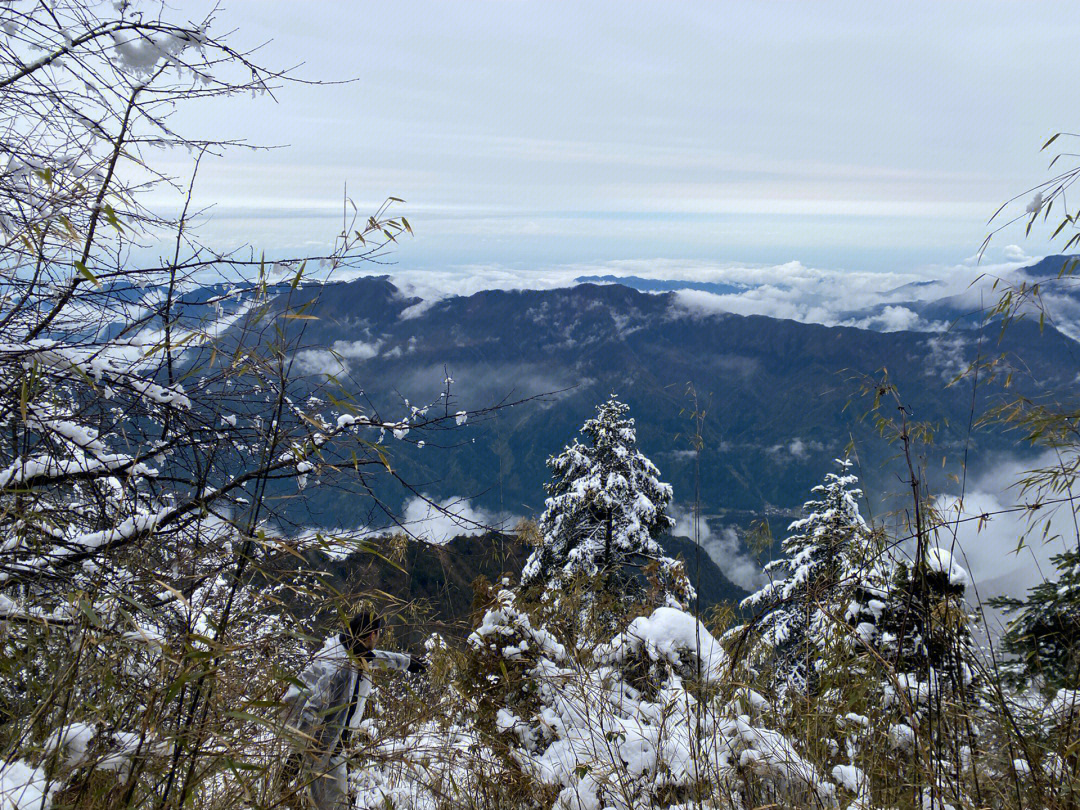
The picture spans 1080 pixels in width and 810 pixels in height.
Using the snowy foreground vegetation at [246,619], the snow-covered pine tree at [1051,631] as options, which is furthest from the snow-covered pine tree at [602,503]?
the snowy foreground vegetation at [246,619]

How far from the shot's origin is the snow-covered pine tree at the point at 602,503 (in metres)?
16.2

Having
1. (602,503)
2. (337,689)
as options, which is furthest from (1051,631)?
(602,503)

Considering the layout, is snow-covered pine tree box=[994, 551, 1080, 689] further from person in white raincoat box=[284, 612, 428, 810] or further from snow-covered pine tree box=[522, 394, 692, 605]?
snow-covered pine tree box=[522, 394, 692, 605]

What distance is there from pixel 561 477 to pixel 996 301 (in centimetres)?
1567

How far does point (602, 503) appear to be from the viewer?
1602cm

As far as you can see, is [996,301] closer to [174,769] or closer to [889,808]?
[889,808]

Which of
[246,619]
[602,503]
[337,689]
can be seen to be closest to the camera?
[246,619]

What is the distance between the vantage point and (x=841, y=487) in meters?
14.3

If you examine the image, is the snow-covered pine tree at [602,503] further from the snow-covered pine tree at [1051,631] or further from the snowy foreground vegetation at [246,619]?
the snowy foreground vegetation at [246,619]

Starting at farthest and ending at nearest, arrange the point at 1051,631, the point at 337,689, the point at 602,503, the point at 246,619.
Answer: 1. the point at 602,503
2. the point at 1051,631
3. the point at 337,689
4. the point at 246,619

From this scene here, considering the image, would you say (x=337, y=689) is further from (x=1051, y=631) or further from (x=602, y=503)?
(x=602, y=503)

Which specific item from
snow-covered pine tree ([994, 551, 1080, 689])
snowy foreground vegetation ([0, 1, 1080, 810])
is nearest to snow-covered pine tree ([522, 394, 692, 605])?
snow-covered pine tree ([994, 551, 1080, 689])

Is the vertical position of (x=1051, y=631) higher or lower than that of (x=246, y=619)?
lower

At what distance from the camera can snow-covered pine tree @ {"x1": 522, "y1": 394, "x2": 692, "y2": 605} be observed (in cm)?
1619
